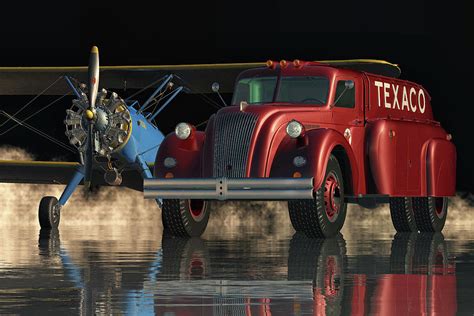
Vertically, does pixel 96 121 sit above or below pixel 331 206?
above

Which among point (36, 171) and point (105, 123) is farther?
point (36, 171)

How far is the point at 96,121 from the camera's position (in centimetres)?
2558

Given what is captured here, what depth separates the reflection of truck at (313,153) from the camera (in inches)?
707

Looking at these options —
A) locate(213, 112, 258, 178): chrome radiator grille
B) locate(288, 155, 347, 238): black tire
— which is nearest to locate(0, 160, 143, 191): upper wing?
locate(213, 112, 258, 178): chrome radiator grille

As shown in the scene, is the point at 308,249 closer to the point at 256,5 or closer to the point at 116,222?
the point at 116,222

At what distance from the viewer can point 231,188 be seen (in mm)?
17750

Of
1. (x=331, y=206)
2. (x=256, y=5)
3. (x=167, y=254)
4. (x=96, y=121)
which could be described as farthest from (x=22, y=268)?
(x=256, y=5)

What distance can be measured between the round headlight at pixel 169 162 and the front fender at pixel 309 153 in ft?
5.29

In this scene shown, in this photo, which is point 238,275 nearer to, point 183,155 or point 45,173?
point 183,155

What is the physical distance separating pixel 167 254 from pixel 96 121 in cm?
939

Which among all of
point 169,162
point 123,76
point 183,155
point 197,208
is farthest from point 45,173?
point 183,155

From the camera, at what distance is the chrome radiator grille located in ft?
59.4

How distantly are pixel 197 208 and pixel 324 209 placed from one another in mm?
2431

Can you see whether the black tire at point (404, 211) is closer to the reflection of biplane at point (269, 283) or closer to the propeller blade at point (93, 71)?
the reflection of biplane at point (269, 283)
